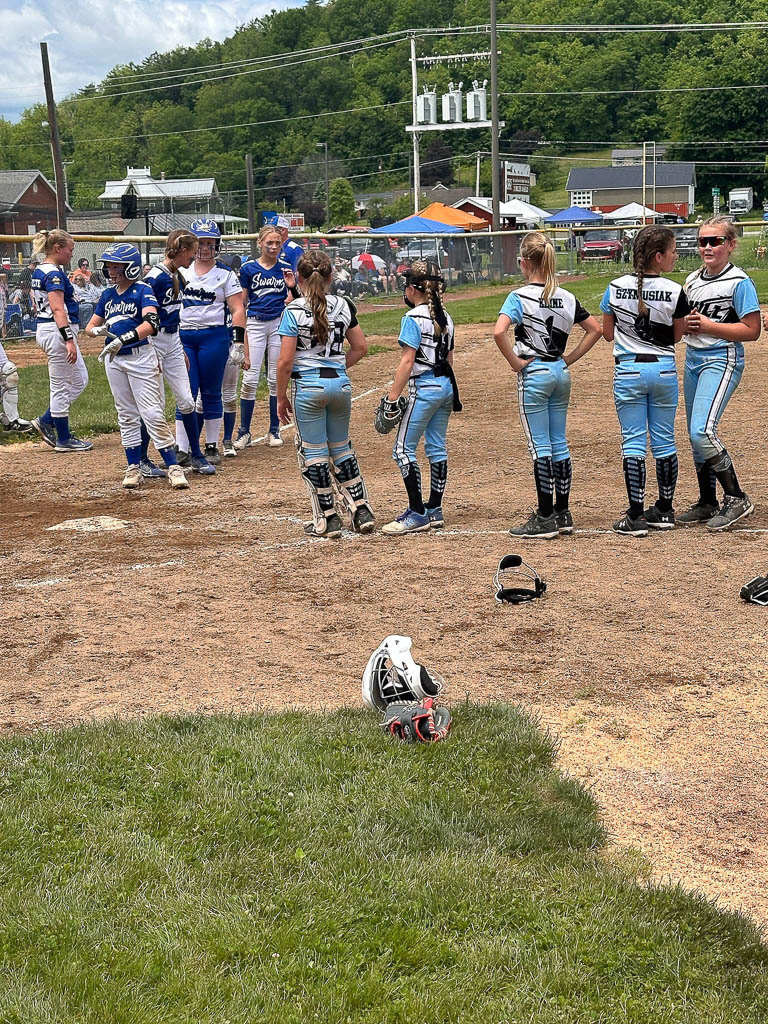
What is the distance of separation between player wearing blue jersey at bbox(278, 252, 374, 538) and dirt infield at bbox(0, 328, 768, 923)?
0.35m

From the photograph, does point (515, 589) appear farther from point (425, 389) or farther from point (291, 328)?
point (291, 328)

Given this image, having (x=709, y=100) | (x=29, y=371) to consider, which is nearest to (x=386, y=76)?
(x=709, y=100)

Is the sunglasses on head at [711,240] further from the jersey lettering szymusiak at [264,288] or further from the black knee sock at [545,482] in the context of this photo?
the jersey lettering szymusiak at [264,288]

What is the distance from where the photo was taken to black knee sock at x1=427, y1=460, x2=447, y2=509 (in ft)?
28.5

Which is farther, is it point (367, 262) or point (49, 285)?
point (367, 262)

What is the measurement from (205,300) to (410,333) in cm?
321

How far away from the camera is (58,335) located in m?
12.4

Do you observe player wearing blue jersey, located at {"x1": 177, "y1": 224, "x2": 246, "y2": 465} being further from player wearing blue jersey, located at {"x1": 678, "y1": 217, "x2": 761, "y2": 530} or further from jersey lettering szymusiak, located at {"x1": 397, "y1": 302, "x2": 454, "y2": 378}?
player wearing blue jersey, located at {"x1": 678, "y1": 217, "x2": 761, "y2": 530}

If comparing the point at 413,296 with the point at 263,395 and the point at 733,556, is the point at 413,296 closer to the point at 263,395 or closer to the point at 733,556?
the point at 733,556

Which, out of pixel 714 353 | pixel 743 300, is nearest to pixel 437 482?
pixel 714 353

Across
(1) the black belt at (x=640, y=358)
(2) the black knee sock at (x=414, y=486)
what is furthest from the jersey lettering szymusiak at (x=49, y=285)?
(1) the black belt at (x=640, y=358)

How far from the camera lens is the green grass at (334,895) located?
10.7 ft

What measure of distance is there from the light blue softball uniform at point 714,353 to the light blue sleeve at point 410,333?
1.87 meters

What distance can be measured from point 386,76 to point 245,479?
12196 cm
